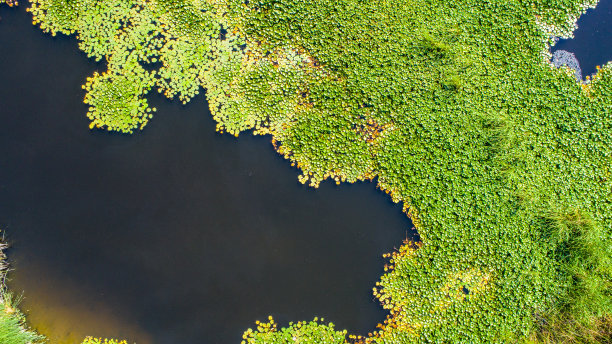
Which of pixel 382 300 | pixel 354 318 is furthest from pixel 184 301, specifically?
pixel 382 300

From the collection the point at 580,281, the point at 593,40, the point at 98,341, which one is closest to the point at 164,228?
the point at 98,341

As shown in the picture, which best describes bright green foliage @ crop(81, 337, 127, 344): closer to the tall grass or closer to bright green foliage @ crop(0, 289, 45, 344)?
bright green foliage @ crop(0, 289, 45, 344)

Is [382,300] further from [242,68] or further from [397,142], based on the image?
[242,68]

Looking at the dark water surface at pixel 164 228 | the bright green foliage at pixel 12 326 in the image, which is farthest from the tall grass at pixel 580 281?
the bright green foliage at pixel 12 326

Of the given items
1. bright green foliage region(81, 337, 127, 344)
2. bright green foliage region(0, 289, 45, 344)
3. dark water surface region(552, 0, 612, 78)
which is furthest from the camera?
dark water surface region(552, 0, 612, 78)

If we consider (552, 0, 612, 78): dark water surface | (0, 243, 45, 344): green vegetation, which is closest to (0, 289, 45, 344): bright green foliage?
(0, 243, 45, 344): green vegetation

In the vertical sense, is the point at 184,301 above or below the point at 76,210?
below
